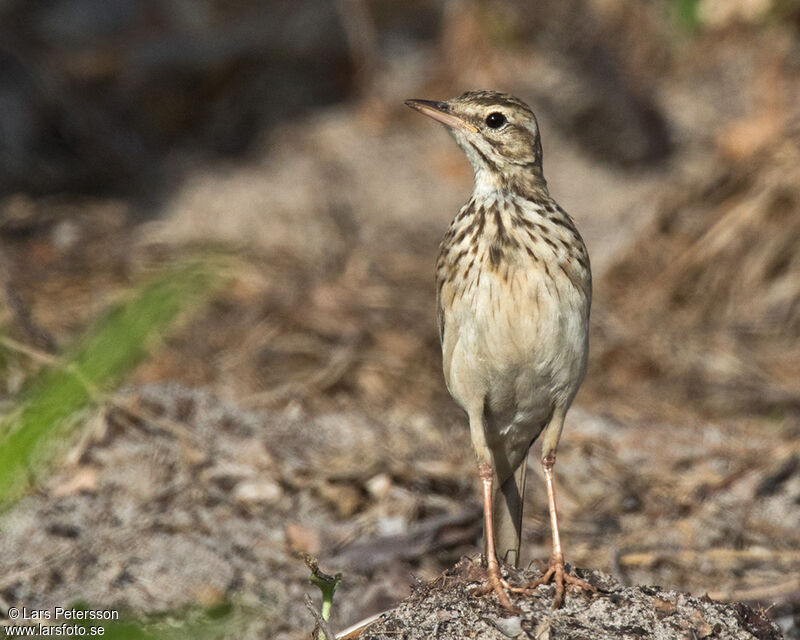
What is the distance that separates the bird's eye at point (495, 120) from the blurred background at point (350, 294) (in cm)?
114

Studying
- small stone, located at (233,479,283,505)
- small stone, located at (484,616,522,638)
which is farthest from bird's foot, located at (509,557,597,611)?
small stone, located at (233,479,283,505)

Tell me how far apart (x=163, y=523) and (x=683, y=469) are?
8.81ft

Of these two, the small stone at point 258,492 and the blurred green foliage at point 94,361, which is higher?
the small stone at point 258,492

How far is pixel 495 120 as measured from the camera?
148 inches

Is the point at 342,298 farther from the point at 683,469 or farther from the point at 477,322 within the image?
the point at 477,322

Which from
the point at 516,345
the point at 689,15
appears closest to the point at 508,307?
the point at 516,345

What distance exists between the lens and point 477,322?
11.4 feet

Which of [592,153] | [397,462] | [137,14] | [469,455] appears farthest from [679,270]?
[137,14]

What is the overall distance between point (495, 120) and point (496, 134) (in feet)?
0.16

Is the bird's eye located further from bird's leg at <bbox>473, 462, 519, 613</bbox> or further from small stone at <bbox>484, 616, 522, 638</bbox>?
small stone at <bbox>484, 616, 522, 638</bbox>

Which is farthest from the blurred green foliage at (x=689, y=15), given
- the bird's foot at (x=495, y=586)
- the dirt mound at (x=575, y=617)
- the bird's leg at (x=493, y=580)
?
the bird's foot at (x=495, y=586)

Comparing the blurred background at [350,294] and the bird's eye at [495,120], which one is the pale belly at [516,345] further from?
the blurred background at [350,294]

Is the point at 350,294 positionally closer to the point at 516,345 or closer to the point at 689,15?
the point at 516,345

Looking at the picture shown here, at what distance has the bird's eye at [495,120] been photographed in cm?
375
